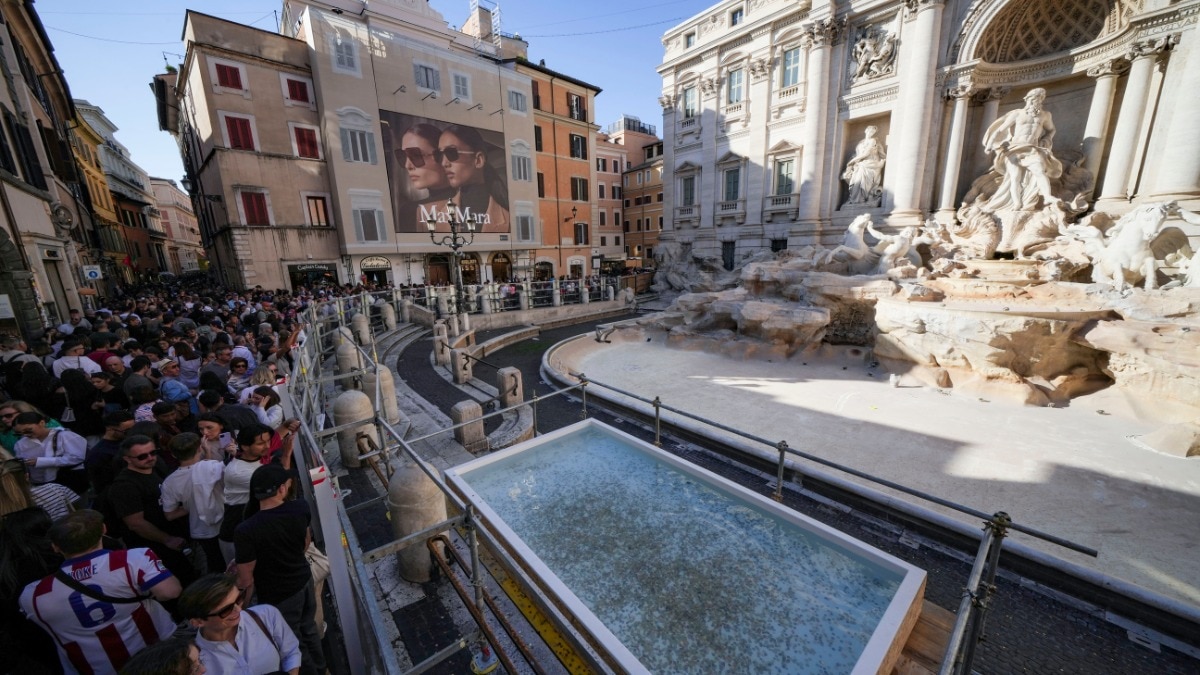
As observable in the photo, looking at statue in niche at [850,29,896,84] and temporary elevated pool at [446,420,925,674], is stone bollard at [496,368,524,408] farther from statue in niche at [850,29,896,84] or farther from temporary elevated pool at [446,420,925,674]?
statue in niche at [850,29,896,84]

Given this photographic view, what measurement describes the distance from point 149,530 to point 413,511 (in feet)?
5.78

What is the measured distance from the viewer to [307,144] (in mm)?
22391

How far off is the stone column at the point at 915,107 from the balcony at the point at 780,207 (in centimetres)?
442

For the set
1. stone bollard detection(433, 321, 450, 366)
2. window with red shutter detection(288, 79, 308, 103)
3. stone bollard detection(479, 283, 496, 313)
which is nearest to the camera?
stone bollard detection(433, 321, 450, 366)

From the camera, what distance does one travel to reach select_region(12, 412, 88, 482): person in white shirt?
3.46 metres

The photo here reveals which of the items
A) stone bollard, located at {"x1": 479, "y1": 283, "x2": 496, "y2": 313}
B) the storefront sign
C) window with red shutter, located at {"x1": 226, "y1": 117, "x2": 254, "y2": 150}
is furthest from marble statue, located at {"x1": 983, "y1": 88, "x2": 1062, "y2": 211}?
window with red shutter, located at {"x1": 226, "y1": 117, "x2": 254, "y2": 150}

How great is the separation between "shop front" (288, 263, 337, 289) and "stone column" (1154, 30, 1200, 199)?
3214cm

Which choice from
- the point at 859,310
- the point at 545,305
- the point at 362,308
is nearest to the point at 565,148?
the point at 545,305

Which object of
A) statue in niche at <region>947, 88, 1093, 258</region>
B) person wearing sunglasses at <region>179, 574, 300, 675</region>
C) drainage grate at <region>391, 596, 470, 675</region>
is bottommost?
drainage grate at <region>391, 596, 470, 675</region>

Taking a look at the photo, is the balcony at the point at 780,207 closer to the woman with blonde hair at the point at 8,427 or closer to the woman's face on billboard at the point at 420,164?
the woman's face on billboard at the point at 420,164

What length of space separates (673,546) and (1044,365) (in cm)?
1142

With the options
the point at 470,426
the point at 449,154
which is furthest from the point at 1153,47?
the point at 449,154

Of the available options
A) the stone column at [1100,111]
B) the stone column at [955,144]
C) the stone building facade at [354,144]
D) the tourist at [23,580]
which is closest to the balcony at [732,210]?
the stone column at [955,144]

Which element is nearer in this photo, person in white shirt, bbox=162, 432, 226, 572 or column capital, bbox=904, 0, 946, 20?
person in white shirt, bbox=162, 432, 226, 572
